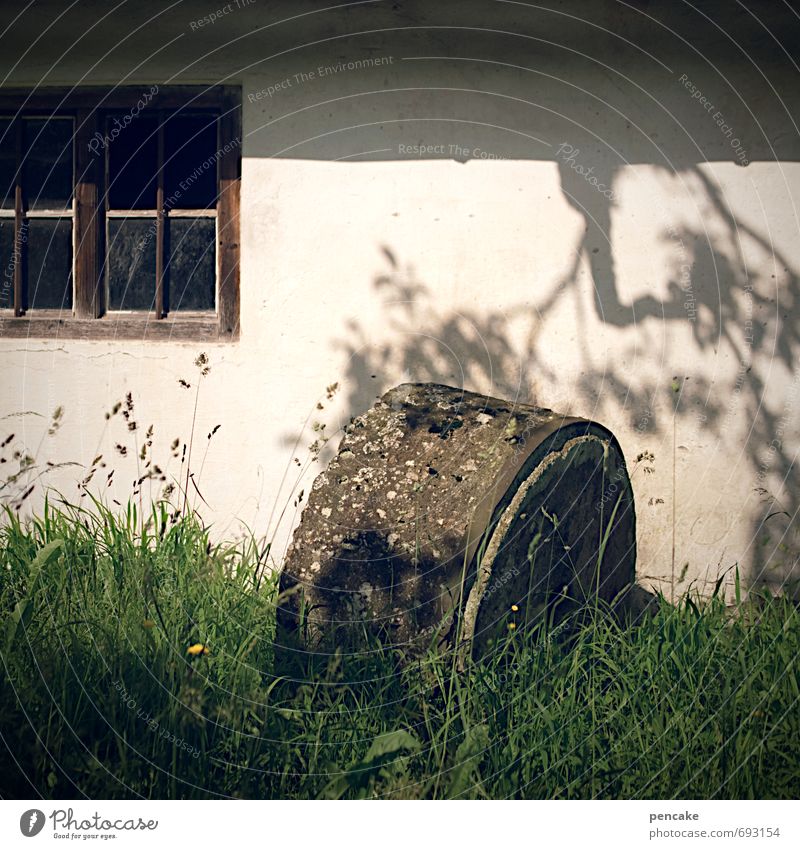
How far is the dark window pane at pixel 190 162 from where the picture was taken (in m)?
4.30

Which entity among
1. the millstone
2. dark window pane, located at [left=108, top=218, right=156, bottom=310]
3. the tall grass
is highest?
dark window pane, located at [left=108, top=218, right=156, bottom=310]

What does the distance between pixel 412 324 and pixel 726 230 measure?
1.63 meters

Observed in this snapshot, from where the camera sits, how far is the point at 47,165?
439cm

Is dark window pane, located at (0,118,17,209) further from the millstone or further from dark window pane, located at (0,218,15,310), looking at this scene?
the millstone

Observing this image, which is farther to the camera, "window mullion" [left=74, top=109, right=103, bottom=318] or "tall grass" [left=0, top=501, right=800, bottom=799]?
"window mullion" [left=74, top=109, right=103, bottom=318]

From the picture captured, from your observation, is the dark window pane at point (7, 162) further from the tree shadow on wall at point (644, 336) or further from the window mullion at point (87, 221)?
the tree shadow on wall at point (644, 336)

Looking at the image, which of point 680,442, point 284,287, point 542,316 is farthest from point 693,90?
point 284,287

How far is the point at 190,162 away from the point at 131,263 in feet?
2.02

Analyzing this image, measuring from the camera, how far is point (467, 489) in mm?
2795

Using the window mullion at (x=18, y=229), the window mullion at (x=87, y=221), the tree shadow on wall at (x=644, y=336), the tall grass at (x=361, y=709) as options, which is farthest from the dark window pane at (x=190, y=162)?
the tall grass at (x=361, y=709)

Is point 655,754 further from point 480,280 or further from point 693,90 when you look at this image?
point 693,90

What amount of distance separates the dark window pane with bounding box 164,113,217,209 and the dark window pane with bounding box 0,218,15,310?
880 millimetres

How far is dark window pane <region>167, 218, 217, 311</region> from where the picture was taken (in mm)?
4352

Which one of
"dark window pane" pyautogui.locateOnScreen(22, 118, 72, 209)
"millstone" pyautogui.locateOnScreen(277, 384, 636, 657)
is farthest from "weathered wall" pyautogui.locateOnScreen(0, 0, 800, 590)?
"millstone" pyautogui.locateOnScreen(277, 384, 636, 657)
